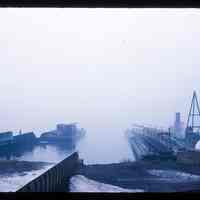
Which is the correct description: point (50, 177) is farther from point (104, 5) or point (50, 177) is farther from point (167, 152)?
point (104, 5)

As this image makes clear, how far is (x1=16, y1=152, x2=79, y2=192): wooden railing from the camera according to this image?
1945 mm

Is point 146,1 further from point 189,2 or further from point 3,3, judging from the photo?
point 3,3

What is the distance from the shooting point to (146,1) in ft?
6.15

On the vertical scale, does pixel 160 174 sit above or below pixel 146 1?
below

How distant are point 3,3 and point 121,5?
2.27 ft

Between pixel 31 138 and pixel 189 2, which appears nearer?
pixel 189 2

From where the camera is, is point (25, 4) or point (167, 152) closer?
point (25, 4)

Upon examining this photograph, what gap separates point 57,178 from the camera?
6.89 feet

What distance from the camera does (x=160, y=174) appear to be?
85.8 inches

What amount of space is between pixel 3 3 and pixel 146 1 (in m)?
0.84

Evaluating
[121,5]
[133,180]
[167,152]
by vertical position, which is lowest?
[133,180]

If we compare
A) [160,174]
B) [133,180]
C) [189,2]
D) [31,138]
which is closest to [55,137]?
[31,138]

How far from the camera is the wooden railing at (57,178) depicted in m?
1.95

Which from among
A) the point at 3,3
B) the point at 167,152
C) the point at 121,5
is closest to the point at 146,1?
the point at 121,5
